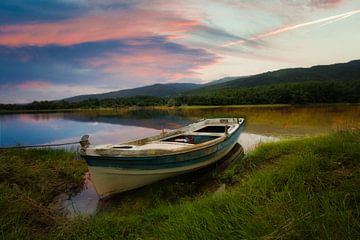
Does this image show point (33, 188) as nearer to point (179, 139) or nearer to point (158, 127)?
point (179, 139)

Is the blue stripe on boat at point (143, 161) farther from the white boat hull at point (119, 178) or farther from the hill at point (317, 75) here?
the hill at point (317, 75)

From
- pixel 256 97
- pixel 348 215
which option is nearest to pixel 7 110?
pixel 256 97

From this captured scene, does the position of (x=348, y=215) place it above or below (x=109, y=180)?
above

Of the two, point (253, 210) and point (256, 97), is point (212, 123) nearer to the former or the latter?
point (253, 210)

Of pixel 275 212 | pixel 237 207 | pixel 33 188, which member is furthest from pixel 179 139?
pixel 275 212

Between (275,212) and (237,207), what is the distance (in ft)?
2.69

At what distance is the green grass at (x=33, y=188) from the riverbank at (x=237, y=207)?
3 cm

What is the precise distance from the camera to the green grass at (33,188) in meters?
4.34

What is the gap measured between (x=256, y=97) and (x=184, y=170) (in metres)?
66.2

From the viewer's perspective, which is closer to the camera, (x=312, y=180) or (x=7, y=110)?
(x=312, y=180)

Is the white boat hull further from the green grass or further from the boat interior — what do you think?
the green grass

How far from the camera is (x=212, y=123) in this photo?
51.9 feet

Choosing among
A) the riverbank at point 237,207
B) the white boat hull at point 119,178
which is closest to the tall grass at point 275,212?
the riverbank at point 237,207

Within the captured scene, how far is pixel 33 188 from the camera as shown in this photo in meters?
7.36
